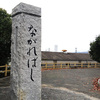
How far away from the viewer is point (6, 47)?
10750mm

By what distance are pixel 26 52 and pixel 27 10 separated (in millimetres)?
1330

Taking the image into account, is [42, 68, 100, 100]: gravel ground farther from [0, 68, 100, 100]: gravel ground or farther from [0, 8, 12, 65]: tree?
[0, 8, 12, 65]: tree

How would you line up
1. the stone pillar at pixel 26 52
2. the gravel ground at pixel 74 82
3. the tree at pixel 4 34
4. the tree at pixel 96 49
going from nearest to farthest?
the stone pillar at pixel 26 52
the gravel ground at pixel 74 82
the tree at pixel 4 34
the tree at pixel 96 49

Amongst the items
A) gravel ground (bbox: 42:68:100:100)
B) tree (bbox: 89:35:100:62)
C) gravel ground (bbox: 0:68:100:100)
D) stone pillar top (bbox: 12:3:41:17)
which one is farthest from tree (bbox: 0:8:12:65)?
tree (bbox: 89:35:100:62)

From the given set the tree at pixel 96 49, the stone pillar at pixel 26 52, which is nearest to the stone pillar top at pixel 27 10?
the stone pillar at pixel 26 52

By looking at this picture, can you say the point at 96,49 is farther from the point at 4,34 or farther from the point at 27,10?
the point at 27,10

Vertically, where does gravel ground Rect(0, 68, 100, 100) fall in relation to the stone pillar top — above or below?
below

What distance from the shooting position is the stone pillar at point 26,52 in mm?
3695

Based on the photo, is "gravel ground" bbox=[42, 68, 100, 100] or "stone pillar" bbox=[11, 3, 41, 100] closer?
"stone pillar" bbox=[11, 3, 41, 100]

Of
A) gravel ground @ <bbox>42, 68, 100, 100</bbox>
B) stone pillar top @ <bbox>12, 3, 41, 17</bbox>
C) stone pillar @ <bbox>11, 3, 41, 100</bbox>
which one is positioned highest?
stone pillar top @ <bbox>12, 3, 41, 17</bbox>

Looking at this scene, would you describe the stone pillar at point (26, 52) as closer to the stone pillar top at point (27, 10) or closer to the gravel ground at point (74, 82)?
the stone pillar top at point (27, 10)

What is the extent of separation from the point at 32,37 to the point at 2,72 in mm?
8399

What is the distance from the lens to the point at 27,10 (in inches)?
150

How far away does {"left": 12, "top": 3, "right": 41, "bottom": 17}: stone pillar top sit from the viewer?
3728 mm
